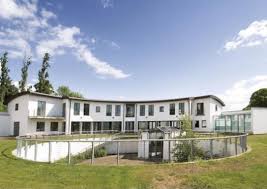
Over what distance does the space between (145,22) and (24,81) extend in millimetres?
43008

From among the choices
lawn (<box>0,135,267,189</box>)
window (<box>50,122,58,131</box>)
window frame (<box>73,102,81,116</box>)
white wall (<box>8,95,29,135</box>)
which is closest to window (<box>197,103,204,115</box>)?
window frame (<box>73,102,81,116</box>)

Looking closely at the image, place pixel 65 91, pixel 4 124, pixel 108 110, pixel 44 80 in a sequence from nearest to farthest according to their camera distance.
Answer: pixel 4 124 → pixel 108 110 → pixel 44 80 → pixel 65 91

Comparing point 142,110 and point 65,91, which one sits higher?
point 65,91

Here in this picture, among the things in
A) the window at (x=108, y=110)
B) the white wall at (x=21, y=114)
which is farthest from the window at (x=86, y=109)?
the white wall at (x=21, y=114)

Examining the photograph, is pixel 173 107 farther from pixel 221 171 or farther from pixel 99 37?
pixel 221 171

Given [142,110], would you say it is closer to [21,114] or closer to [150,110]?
[150,110]

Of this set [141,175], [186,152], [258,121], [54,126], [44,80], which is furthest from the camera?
[44,80]

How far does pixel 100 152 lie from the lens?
91.9 ft

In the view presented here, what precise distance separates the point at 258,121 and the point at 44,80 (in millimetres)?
45090

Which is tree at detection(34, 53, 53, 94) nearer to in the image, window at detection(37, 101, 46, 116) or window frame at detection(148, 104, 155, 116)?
window at detection(37, 101, 46, 116)

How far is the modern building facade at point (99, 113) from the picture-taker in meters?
36.4

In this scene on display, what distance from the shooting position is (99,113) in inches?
1802

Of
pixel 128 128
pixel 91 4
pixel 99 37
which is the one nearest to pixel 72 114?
pixel 128 128

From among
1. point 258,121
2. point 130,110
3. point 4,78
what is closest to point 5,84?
point 4,78
